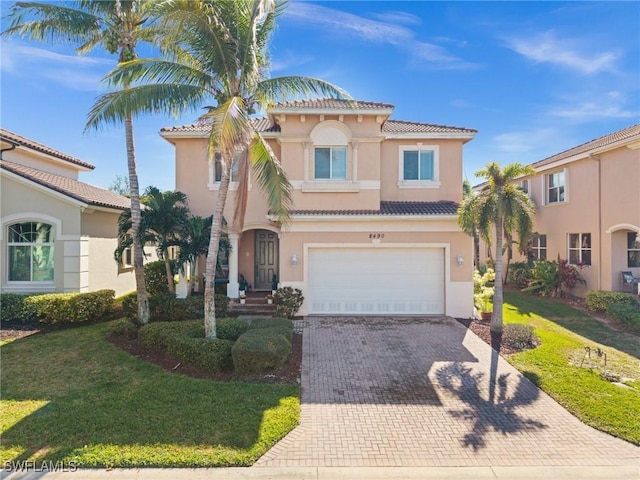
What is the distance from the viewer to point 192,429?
18.4 ft

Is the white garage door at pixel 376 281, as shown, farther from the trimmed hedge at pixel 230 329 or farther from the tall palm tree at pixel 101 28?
the tall palm tree at pixel 101 28

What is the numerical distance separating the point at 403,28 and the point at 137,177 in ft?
34.3

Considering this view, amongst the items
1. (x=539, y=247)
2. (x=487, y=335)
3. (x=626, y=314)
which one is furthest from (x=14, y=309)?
(x=539, y=247)

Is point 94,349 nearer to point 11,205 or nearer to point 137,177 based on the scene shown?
point 137,177

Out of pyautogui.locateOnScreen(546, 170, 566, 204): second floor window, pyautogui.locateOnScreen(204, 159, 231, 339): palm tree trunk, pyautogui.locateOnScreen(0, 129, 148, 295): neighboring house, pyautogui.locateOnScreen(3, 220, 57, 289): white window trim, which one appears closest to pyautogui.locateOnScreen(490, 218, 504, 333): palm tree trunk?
pyautogui.locateOnScreen(204, 159, 231, 339): palm tree trunk

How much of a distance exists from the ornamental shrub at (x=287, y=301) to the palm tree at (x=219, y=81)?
4015 mm

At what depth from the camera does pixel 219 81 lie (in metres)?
8.88

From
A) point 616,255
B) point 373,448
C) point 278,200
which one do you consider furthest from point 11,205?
point 616,255

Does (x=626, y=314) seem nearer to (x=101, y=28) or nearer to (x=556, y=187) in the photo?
(x=556, y=187)

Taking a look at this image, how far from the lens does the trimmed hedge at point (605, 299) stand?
1334 centimetres

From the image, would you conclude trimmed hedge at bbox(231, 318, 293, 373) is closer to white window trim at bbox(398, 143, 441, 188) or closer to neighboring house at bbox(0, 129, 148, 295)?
neighboring house at bbox(0, 129, 148, 295)

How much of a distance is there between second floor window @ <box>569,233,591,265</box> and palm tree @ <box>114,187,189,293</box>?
19379 mm

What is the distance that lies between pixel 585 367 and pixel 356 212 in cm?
851

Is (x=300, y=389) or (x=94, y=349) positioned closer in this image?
(x=300, y=389)
